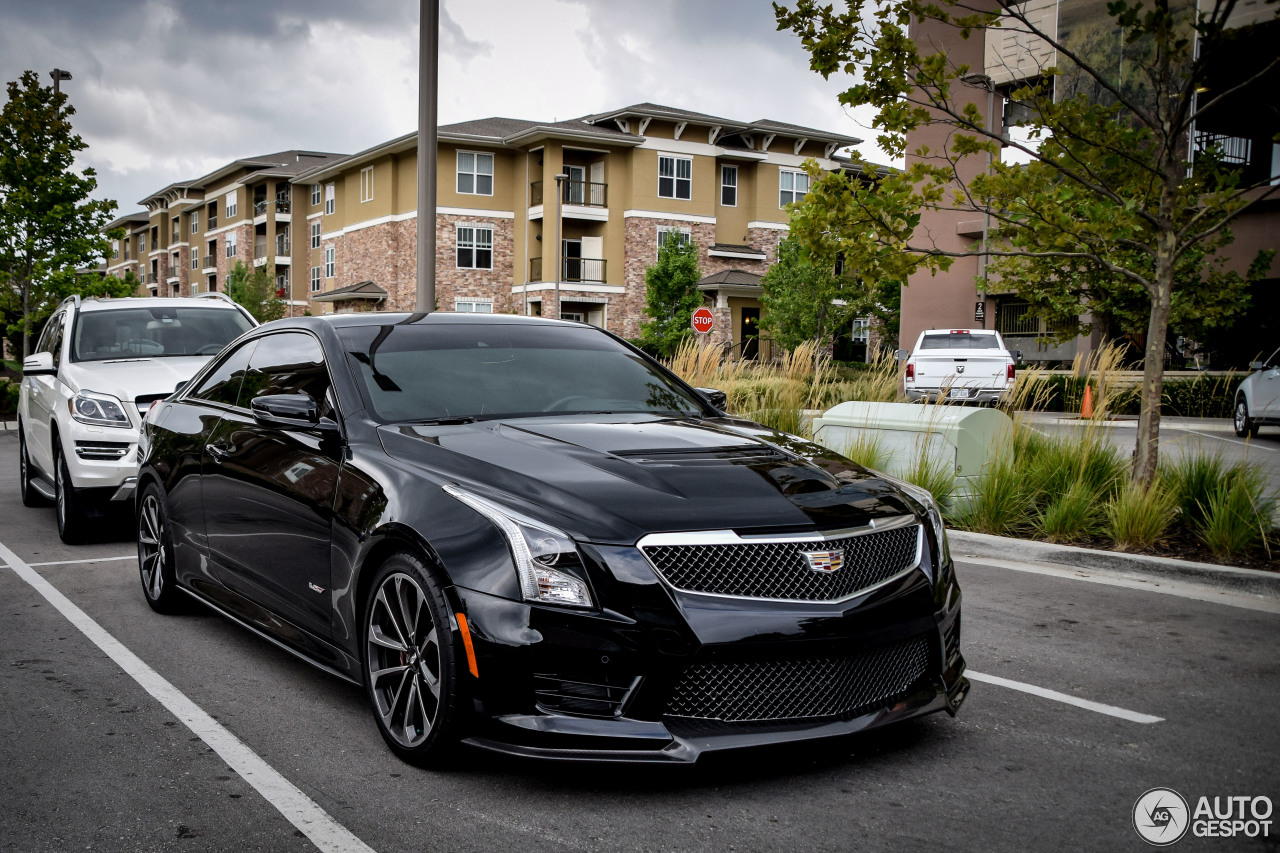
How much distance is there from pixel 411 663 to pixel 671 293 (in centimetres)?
4460

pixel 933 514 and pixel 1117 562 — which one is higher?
pixel 933 514

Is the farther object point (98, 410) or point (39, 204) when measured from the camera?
point (39, 204)

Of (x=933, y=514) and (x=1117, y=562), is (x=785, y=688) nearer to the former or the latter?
(x=933, y=514)

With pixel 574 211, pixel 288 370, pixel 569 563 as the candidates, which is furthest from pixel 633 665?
pixel 574 211

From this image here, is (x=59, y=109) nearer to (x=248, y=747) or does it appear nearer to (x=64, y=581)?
(x=64, y=581)

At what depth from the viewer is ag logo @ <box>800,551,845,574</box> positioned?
3.76m

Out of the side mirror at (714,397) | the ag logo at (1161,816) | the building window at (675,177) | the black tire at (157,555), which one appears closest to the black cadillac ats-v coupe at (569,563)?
the side mirror at (714,397)

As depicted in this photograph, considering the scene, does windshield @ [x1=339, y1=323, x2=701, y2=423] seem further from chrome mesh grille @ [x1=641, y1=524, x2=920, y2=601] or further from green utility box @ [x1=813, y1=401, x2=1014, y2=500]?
green utility box @ [x1=813, y1=401, x2=1014, y2=500]

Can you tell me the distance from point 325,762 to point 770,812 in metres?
1.61

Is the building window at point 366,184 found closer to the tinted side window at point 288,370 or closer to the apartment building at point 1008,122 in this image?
the apartment building at point 1008,122

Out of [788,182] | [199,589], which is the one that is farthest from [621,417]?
[788,182]

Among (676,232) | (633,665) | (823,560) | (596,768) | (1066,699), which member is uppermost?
(676,232)

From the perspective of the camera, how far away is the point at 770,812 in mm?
3631

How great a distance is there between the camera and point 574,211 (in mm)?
49438
